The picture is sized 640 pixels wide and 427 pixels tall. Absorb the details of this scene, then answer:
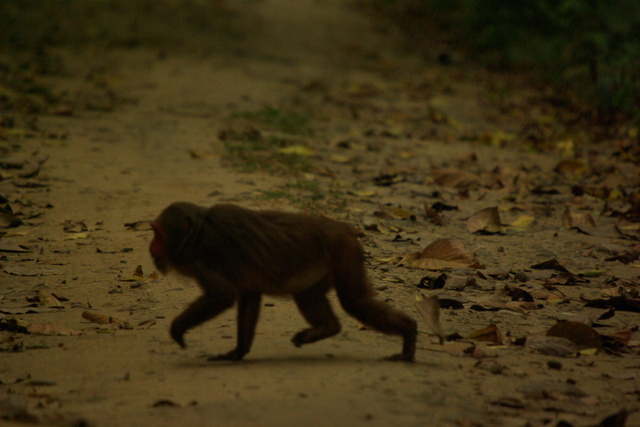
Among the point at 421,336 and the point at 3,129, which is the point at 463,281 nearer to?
the point at 421,336

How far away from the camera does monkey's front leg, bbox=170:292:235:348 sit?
396 centimetres

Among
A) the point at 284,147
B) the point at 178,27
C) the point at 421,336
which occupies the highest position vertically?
the point at 178,27

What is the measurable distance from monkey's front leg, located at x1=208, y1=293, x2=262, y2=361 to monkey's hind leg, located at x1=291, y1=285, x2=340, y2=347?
0.78 feet

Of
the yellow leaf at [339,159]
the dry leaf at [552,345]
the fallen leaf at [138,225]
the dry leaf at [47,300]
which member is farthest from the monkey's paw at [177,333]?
the yellow leaf at [339,159]

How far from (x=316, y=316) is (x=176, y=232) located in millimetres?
910

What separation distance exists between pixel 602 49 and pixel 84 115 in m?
8.81

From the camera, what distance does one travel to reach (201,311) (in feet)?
13.0

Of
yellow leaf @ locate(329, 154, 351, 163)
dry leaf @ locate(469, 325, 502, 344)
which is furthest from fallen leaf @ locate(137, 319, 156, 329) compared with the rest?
yellow leaf @ locate(329, 154, 351, 163)

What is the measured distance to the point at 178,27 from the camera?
1644 centimetres

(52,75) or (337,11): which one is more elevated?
(337,11)

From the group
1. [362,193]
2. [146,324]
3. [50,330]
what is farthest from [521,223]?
[50,330]

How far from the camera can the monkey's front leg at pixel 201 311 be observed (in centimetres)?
396

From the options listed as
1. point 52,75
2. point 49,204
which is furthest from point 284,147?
point 52,75

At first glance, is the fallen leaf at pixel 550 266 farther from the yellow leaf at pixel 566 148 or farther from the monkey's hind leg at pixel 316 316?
the yellow leaf at pixel 566 148
